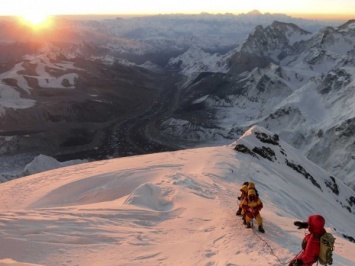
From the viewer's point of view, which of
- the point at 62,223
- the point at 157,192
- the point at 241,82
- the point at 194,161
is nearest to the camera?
the point at 62,223

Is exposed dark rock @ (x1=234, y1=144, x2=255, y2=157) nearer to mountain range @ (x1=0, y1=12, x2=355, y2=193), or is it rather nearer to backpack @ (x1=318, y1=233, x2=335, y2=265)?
backpack @ (x1=318, y1=233, x2=335, y2=265)

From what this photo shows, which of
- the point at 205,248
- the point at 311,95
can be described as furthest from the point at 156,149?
the point at 205,248

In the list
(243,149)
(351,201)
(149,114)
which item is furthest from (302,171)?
(149,114)

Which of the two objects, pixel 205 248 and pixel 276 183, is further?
pixel 276 183

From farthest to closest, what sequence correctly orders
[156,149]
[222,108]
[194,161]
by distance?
1. [222,108]
2. [156,149]
3. [194,161]

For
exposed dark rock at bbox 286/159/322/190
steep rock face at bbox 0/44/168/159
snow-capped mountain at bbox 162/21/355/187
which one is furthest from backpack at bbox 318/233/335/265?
steep rock face at bbox 0/44/168/159

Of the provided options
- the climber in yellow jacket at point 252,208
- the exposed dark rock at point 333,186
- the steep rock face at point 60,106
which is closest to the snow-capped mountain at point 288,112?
the steep rock face at point 60,106

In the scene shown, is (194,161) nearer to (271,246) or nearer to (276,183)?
(276,183)
